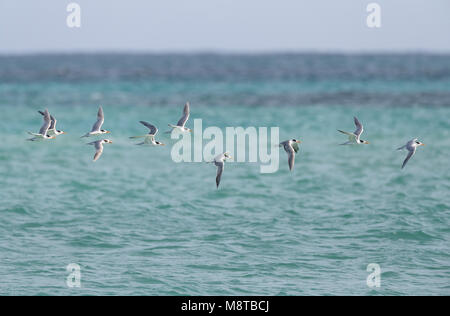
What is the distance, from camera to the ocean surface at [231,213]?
15609 millimetres

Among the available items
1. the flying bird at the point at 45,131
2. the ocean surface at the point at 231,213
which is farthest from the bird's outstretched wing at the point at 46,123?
the ocean surface at the point at 231,213

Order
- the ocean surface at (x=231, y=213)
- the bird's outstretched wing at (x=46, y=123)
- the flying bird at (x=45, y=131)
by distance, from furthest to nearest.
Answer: the bird's outstretched wing at (x=46, y=123) < the flying bird at (x=45, y=131) < the ocean surface at (x=231, y=213)

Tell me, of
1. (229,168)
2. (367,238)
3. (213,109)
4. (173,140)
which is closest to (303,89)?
(213,109)

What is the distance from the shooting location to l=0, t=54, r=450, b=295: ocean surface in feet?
51.2

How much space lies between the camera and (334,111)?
43781 mm

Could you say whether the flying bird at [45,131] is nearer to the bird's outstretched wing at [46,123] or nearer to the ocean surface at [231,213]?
the bird's outstretched wing at [46,123]

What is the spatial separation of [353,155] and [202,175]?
272 inches

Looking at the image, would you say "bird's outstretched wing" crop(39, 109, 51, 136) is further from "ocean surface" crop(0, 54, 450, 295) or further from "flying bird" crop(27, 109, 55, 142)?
"ocean surface" crop(0, 54, 450, 295)

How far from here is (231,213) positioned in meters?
21.4

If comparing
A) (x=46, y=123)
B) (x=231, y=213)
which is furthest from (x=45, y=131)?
(x=231, y=213)

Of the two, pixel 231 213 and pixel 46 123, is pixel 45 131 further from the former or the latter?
pixel 231 213

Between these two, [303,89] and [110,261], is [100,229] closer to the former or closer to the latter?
[110,261]

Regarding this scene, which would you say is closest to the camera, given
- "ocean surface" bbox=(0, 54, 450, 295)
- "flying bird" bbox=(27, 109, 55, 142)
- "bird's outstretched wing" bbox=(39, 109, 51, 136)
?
"ocean surface" bbox=(0, 54, 450, 295)

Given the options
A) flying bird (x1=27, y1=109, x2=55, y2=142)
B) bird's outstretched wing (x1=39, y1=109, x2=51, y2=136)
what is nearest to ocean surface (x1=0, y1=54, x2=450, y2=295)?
flying bird (x1=27, y1=109, x2=55, y2=142)
